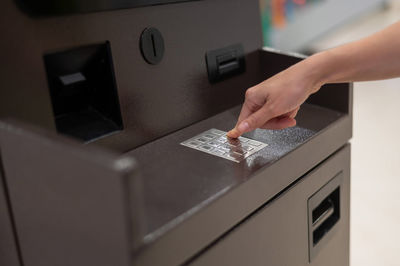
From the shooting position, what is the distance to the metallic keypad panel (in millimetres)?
780

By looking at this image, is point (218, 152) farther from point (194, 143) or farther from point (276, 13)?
point (276, 13)

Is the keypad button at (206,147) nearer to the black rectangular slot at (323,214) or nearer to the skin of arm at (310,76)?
the skin of arm at (310,76)

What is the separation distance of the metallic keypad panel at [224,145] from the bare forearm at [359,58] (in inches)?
7.1

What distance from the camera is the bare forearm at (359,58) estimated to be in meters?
0.85

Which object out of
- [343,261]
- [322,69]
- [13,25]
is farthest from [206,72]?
[343,261]

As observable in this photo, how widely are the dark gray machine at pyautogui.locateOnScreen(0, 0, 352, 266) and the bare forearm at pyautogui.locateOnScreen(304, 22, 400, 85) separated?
10cm

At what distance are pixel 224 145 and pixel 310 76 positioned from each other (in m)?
0.21

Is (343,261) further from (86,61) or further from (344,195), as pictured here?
(86,61)

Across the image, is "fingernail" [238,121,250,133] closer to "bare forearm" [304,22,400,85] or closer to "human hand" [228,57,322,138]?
"human hand" [228,57,322,138]

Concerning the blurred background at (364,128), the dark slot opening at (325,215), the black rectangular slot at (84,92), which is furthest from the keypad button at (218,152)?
the blurred background at (364,128)

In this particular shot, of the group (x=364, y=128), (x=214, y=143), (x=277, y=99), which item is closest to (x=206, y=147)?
(x=214, y=143)

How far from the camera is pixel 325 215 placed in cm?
99

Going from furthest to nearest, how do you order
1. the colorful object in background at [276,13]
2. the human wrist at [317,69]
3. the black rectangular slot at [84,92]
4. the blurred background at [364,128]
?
the colorful object in background at [276,13] < the blurred background at [364,128] < the human wrist at [317,69] < the black rectangular slot at [84,92]

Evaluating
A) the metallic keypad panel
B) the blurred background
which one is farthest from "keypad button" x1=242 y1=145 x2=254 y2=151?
the blurred background
